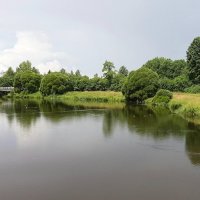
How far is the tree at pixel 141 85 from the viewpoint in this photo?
2672 inches

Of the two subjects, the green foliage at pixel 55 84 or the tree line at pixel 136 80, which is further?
the green foliage at pixel 55 84

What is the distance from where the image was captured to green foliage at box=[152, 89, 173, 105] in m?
60.0

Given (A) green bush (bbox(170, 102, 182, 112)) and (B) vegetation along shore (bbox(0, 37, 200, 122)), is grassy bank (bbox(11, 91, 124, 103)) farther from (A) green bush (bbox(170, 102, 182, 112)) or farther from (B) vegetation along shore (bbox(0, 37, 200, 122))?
(A) green bush (bbox(170, 102, 182, 112))

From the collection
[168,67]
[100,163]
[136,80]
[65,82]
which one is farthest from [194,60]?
[100,163]

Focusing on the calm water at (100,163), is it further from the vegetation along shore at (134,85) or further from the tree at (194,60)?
the tree at (194,60)

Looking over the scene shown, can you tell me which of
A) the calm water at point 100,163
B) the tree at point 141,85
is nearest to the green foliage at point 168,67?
the tree at point 141,85

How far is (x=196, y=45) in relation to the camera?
73.6 meters

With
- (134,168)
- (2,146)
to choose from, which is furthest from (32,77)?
(134,168)

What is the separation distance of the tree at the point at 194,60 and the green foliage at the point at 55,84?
40.0 meters

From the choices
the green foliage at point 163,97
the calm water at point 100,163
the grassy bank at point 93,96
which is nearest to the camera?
the calm water at point 100,163

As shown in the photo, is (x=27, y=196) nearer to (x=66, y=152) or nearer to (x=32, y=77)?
(x=66, y=152)

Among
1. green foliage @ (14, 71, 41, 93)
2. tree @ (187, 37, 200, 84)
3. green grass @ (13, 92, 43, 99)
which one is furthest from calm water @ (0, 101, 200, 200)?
green foliage @ (14, 71, 41, 93)

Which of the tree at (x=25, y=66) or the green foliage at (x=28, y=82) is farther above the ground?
the tree at (x=25, y=66)

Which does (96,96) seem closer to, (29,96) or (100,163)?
(29,96)
